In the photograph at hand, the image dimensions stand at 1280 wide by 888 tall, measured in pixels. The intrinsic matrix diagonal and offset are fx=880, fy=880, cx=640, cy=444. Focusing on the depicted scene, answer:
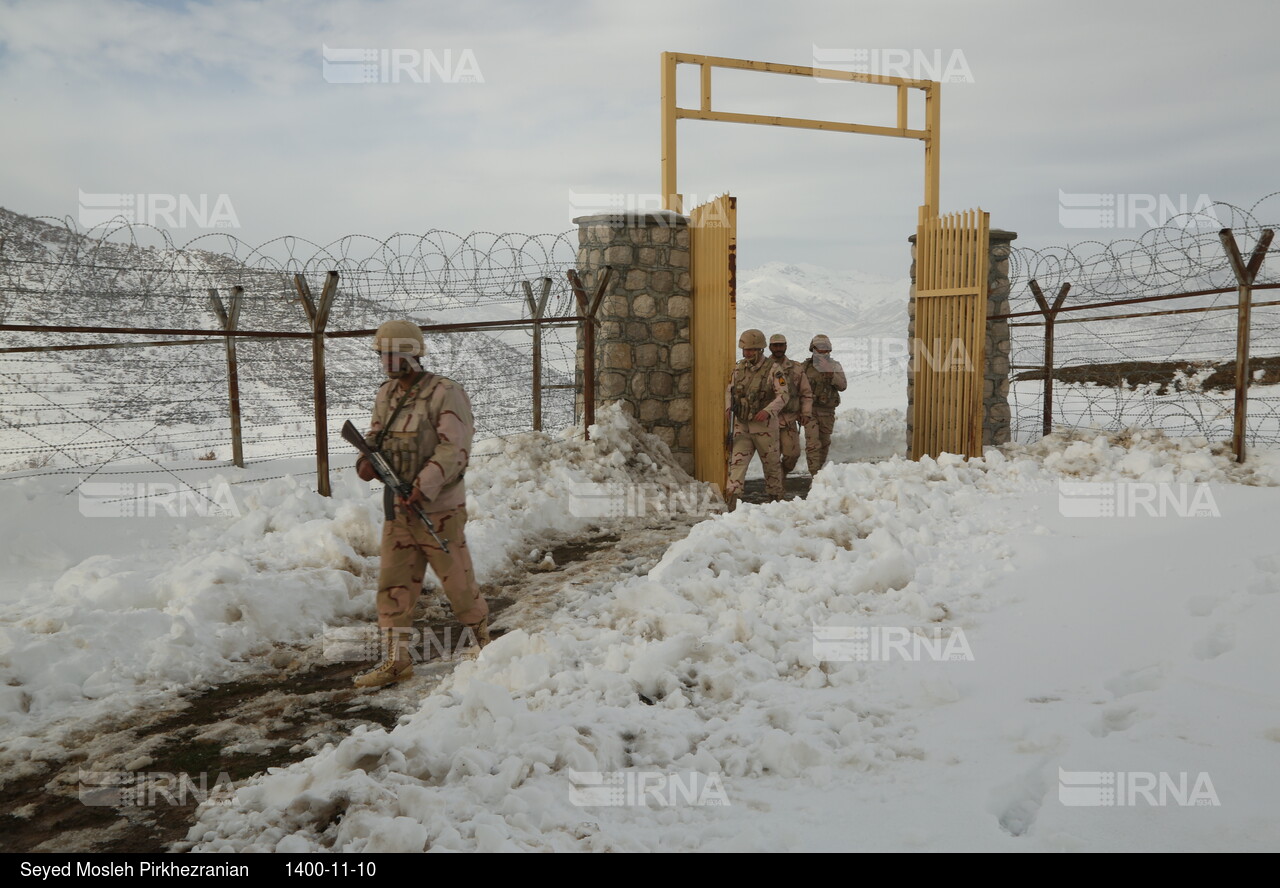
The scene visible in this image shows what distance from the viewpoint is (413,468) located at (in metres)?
4.64

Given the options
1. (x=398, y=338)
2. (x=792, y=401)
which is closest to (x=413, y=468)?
(x=398, y=338)

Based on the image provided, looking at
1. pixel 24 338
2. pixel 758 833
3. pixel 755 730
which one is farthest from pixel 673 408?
pixel 24 338

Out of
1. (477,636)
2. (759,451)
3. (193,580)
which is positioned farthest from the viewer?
(759,451)

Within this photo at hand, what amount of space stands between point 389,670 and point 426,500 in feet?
2.85

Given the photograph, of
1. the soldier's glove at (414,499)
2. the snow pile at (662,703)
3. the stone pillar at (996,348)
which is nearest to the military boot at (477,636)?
the snow pile at (662,703)

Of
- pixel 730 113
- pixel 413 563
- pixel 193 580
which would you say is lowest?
pixel 193 580

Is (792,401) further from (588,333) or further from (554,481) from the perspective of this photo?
(554,481)

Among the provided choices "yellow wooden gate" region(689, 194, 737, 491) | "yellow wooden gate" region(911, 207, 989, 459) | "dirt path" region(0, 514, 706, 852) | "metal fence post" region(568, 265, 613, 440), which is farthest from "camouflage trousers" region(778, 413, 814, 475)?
"dirt path" region(0, 514, 706, 852)

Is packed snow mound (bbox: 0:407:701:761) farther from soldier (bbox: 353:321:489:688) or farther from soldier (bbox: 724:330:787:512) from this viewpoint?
soldier (bbox: 724:330:787:512)

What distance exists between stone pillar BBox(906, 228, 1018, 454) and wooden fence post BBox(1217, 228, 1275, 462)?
2.68m

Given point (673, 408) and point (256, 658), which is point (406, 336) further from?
point (673, 408)

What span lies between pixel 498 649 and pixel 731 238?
215 inches

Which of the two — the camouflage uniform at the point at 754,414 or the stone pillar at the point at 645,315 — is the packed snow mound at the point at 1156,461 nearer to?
the camouflage uniform at the point at 754,414

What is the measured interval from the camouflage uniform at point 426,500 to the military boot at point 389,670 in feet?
0.38
